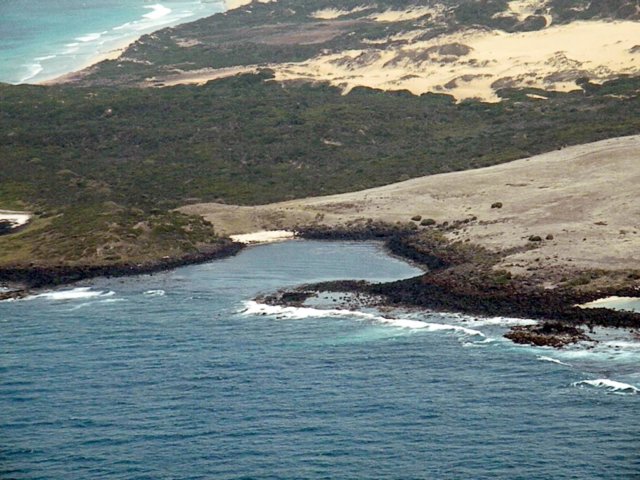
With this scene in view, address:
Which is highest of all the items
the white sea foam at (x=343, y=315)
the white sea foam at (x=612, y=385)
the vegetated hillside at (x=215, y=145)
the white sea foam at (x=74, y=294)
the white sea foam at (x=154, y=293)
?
the vegetated hillside at (x=215, y=145)

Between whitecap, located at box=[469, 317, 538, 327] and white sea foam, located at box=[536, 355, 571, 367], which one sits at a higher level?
whitecap, located at box=[469, 317, 538, 327]

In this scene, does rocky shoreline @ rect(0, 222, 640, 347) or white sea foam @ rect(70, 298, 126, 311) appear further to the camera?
white sea foam @ rect(70, 298, 126, 311)

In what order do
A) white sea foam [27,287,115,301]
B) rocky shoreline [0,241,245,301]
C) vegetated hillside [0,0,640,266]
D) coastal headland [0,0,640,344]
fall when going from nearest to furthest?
white sea foam [27,287,115,301] < coastal headland [0,0,640,344] < rocky shoreline [0,241,245,301] < vegetated hillside [0,0,640,266]

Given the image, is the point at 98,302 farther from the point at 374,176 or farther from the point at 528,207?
the point at 374,176

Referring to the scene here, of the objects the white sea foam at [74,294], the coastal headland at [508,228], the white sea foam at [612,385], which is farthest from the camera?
the white sea foam at [74,294]

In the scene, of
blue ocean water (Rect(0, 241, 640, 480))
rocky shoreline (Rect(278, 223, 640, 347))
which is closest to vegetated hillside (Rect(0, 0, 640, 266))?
blue ocean water (Rect(0, 241, 640, 480))

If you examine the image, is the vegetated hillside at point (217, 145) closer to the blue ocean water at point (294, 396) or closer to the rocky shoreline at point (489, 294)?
the rocky shoreline at point (489, 294)

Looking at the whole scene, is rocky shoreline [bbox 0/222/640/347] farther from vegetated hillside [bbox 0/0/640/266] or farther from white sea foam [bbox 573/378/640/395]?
white sea foam [bbox 573/378/640/395]

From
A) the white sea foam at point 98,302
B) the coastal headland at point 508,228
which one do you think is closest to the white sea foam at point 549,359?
the coastal headland at point 508,228
